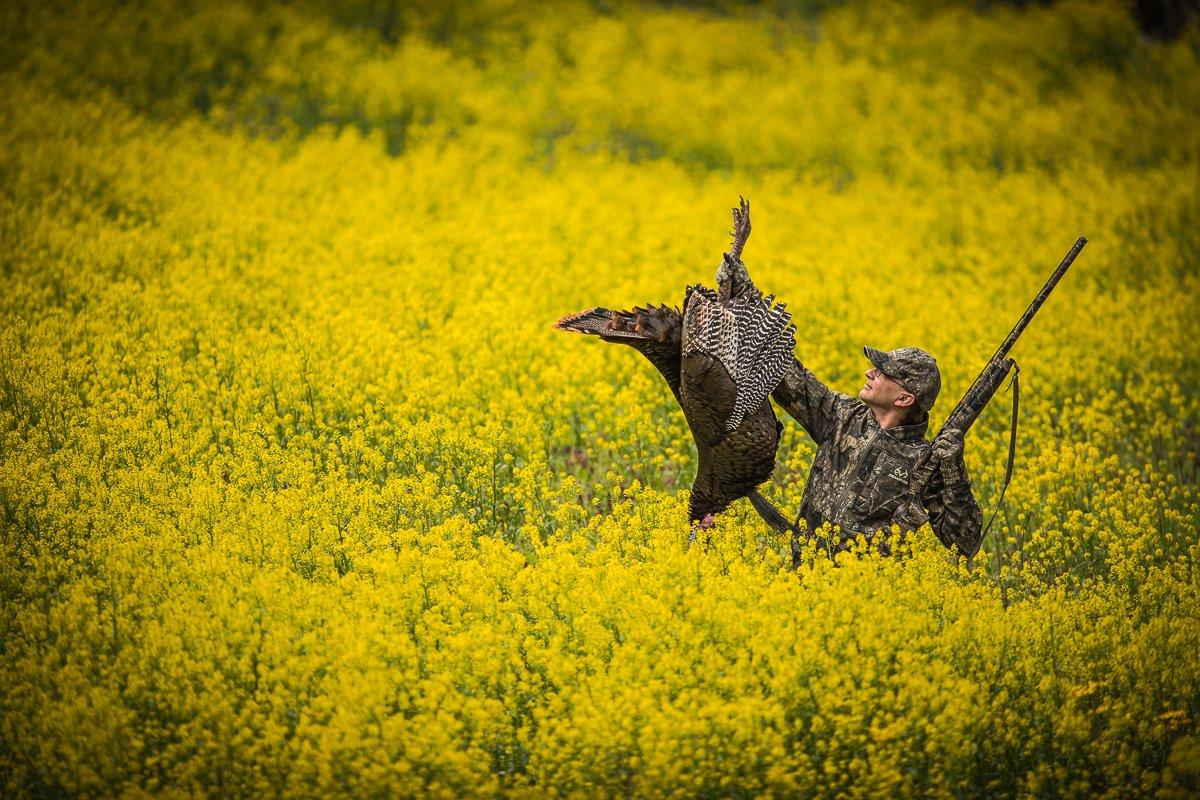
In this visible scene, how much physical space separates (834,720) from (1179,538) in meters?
3.48

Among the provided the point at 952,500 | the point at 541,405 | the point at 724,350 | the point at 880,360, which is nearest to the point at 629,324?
the point at 724,350

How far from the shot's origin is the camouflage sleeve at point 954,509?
766 cm

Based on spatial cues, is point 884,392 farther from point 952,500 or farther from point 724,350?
point 724,350

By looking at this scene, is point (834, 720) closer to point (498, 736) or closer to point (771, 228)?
point (498, 736)

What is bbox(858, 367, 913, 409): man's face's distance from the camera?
7695mm

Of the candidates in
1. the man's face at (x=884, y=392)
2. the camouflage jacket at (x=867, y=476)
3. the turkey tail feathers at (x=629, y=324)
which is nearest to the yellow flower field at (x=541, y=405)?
the camouflage jacket at (x=867, y=476)

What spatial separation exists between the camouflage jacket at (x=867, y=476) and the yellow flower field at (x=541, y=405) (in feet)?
1.06

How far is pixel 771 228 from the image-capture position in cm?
1459

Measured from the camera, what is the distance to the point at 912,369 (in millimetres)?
7613

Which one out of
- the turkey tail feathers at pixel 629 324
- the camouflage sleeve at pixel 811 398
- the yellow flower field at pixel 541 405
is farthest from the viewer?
the camouflage sleeve at pixel 811 398

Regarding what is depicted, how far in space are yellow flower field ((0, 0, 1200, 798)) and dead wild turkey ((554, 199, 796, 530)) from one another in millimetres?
1007

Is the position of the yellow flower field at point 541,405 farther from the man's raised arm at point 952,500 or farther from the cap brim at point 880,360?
the cap brim at point 880,360

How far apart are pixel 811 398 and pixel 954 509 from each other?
99 cm

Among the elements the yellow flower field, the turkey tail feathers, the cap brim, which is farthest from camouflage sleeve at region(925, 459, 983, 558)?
the turkey tail feathers
